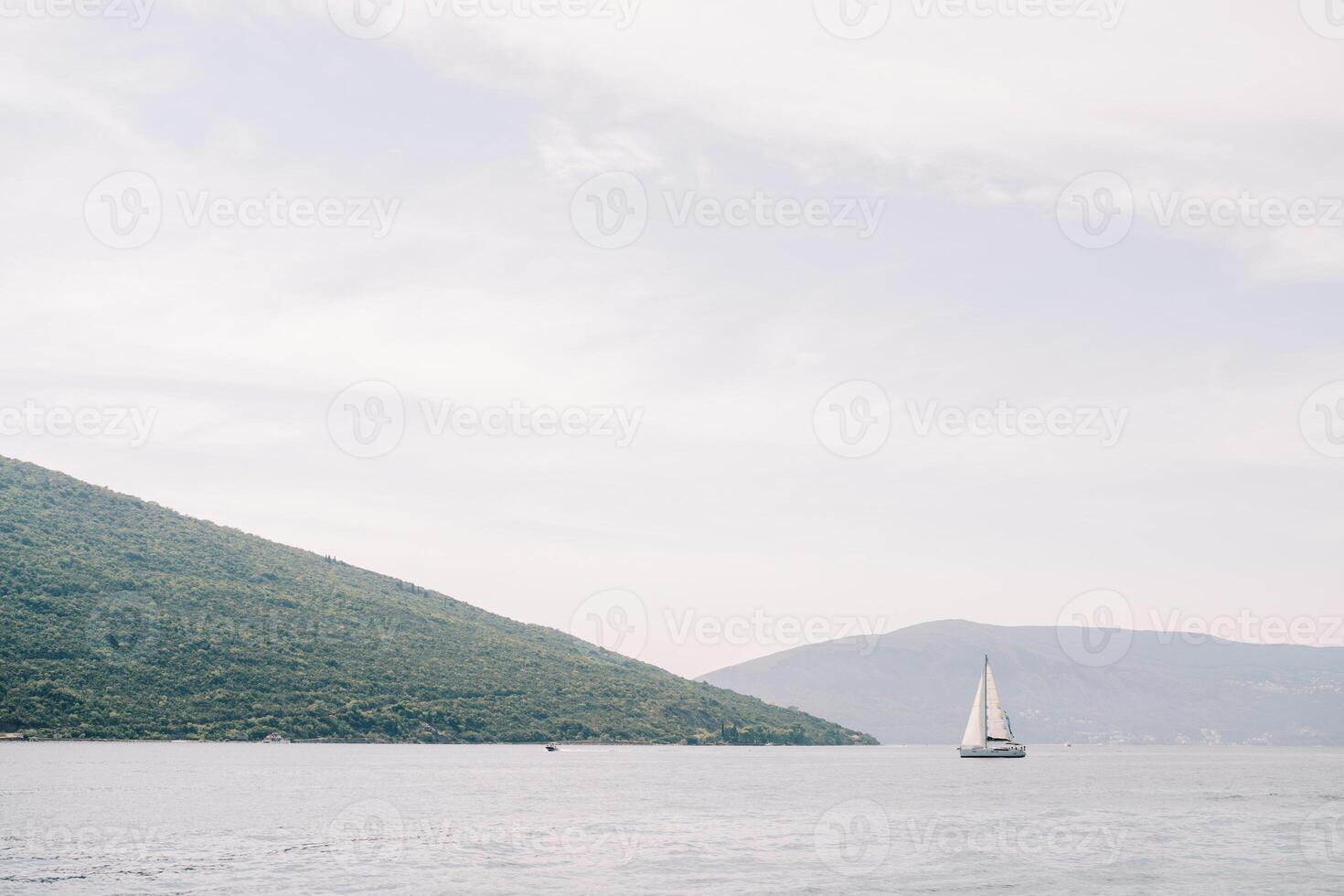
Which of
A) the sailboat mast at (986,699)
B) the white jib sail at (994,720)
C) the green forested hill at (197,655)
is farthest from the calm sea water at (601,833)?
the white jib sail at (994,720)

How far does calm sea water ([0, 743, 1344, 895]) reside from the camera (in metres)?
54.0

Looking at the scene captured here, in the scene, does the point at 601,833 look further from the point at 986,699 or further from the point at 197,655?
the point at 986,699

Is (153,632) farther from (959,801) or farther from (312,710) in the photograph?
(959,801)

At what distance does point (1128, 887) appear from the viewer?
55.9 meters

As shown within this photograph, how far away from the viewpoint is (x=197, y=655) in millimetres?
154125

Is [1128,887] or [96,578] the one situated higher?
[96,578]

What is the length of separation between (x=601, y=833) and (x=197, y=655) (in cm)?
9951

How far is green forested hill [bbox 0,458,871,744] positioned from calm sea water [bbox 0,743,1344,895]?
9124 millimetres

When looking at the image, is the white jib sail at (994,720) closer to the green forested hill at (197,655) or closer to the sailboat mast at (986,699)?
the sailboat mast at (986,699)

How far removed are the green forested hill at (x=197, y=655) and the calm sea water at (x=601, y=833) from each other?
912 centimetres

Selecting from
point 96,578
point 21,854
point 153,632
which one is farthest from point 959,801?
point 96,578

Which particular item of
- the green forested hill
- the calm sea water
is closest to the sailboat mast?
the calm sea water

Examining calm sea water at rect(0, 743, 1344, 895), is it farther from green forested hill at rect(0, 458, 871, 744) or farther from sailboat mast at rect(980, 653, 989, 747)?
sailboat mast at rect(980, 653, 989, 747)

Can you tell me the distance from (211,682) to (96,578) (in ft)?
84.9
